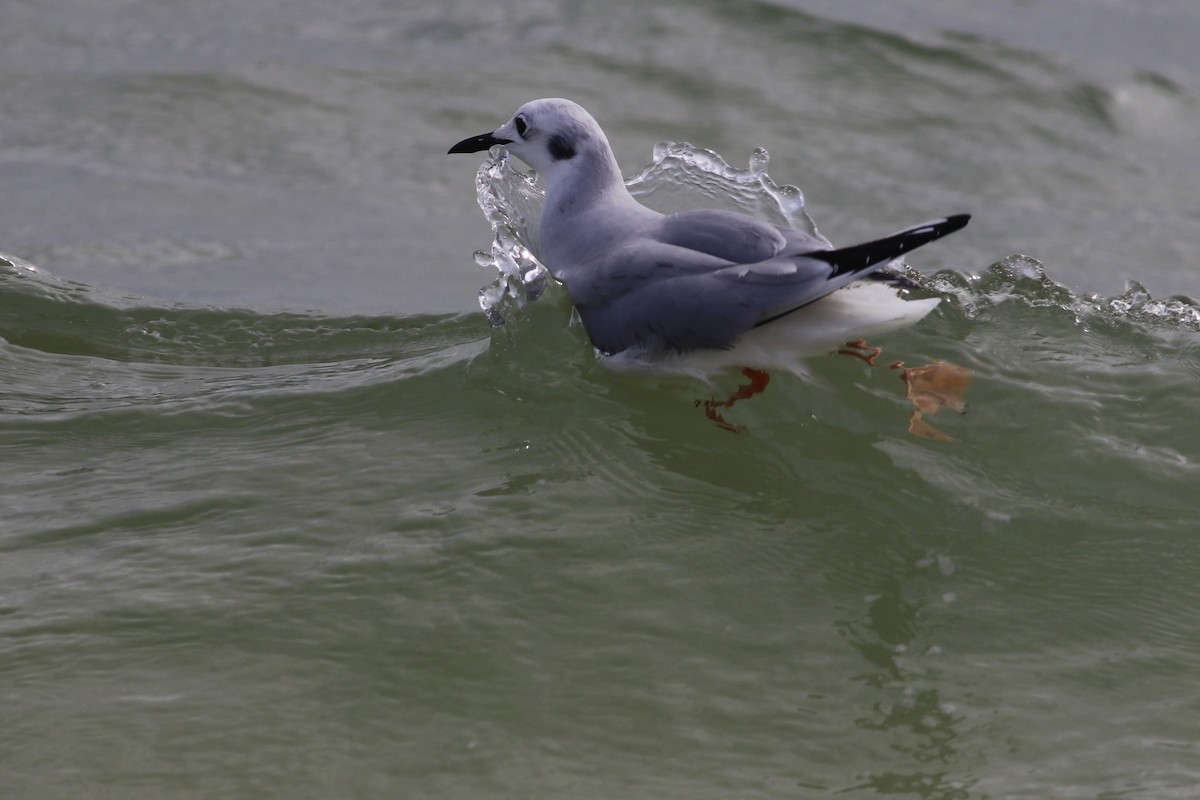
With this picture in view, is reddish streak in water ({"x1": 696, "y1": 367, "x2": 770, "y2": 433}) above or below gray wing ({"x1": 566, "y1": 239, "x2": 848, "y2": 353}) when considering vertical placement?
below

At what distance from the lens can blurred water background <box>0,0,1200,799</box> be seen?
3508 millimetres

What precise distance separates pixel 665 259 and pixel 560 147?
3.67 feet

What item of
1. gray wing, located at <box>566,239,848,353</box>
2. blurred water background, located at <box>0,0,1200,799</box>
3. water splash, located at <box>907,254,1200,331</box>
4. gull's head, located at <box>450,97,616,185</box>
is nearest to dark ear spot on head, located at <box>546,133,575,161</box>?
gull's head, located at <box>450,97,616,185</box>

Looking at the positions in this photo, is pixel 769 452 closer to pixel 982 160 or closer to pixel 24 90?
pixel 982 160

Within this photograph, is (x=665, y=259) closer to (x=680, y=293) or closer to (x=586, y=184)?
(x=680, y=293)

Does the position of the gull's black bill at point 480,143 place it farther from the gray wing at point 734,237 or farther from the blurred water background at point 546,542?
the gray wing at point 734,237

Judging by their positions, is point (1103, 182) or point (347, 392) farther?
point (1103, 182)

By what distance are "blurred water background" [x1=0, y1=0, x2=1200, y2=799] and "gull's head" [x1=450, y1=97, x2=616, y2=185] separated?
50 cm

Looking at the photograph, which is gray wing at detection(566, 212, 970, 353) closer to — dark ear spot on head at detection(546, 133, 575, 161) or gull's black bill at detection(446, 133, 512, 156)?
dark ear spot on head at detection(546, 133, 575, 161)

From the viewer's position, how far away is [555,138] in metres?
5.75

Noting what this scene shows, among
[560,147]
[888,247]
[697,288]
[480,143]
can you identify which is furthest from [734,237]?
Result: [480,143]

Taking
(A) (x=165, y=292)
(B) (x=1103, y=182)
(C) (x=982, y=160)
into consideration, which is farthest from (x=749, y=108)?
(A) (x=165, y=292)

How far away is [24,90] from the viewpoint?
11.0 meters

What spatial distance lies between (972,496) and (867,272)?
35.3 inches
